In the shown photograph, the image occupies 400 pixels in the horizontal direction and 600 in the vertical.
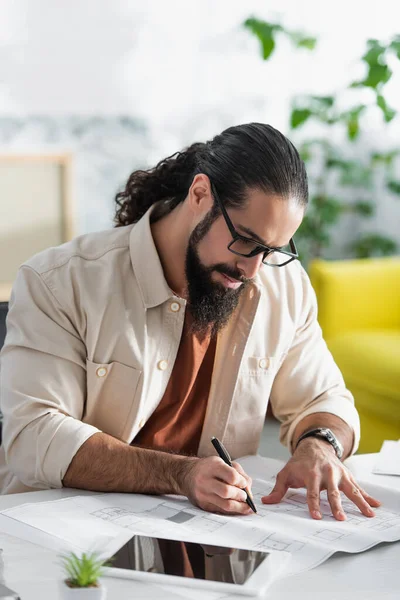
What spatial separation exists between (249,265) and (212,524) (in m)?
0.55

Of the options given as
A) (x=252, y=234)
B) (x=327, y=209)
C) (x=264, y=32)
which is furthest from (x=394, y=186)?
(x=252, y=234)

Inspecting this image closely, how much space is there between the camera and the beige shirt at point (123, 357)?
162cm

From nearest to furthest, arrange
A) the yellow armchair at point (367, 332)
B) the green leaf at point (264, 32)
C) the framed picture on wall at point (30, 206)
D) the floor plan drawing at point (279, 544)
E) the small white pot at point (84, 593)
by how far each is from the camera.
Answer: the small white pot at point (84, 593) < the floor plan drawing at point (279, 544) < the yellow armchair at point (367, 332) < the framed picture on wall at point (30, 206) < the green leaf at point (264, 32)

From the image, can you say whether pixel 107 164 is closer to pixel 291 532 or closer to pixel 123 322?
pixel 123 322

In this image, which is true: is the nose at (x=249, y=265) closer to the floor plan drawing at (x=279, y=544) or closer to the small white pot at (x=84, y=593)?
the floor plan drawing at (x=279, y=544)

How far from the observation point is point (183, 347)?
1873 millimetres

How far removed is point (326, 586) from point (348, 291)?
9.20 ft

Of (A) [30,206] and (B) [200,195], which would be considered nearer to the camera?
(B) [200,195]

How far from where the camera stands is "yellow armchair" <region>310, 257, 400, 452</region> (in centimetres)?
346

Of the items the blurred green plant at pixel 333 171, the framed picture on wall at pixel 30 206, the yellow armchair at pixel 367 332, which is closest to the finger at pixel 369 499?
the yellow armchair at pixel 367 332

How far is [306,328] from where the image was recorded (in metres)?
2.00

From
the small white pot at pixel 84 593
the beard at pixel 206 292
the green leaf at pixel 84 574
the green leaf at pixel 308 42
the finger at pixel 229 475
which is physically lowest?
the finger at pixel 229 475

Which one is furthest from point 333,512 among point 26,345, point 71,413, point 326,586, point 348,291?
point 348,291

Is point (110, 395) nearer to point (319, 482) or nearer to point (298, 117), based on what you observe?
point (319, 482)
